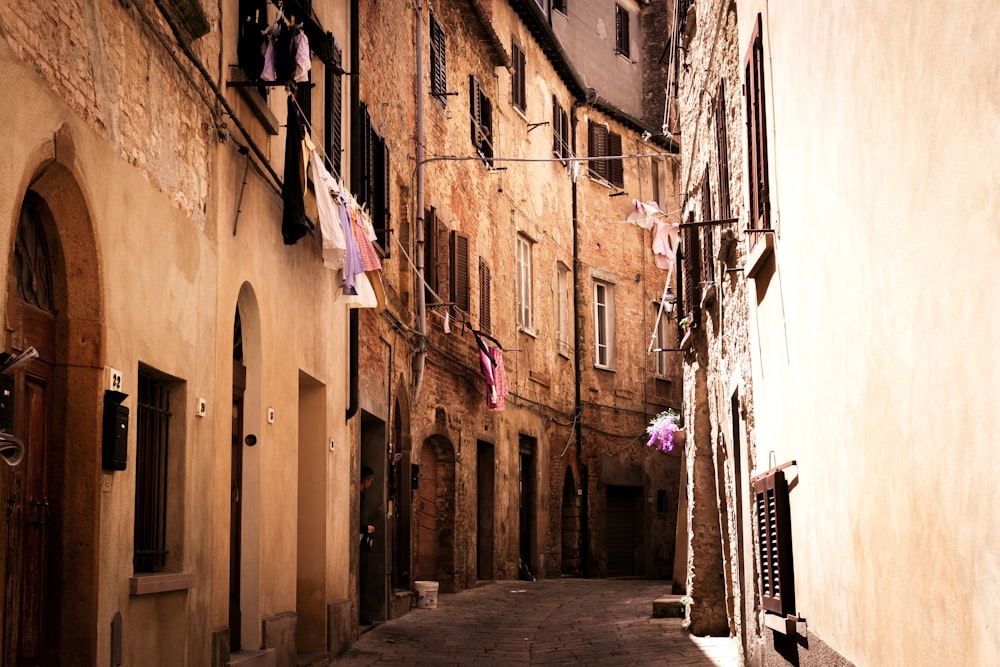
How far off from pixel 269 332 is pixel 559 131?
1741 cm

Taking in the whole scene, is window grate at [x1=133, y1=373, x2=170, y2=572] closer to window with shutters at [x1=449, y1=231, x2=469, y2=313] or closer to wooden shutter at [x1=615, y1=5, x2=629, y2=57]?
window with shutters at [x1=449, y1=231, x2=469, y2=313]

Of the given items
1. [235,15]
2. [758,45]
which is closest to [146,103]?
[235,15]

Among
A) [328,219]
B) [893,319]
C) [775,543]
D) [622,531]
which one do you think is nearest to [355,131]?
[328,219]

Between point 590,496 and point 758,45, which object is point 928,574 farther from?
point 590,496

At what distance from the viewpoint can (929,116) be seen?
377cm

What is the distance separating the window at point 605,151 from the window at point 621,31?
10.5 ft

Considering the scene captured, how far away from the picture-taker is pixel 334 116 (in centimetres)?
1229

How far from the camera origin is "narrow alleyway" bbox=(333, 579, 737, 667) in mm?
11375

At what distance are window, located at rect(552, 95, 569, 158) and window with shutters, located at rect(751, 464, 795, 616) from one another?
18.2m

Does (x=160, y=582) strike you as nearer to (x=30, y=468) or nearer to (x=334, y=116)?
(x=30, y=468)

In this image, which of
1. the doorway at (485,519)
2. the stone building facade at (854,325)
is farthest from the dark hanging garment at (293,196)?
the doorway at (485,519)

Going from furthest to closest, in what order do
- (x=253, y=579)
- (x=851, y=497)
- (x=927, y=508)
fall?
(x=253, y=579)
(x=851, y=497)
(x=927, y=508)

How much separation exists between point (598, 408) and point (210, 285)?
63.0 ft

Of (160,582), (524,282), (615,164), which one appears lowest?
(160,582)
